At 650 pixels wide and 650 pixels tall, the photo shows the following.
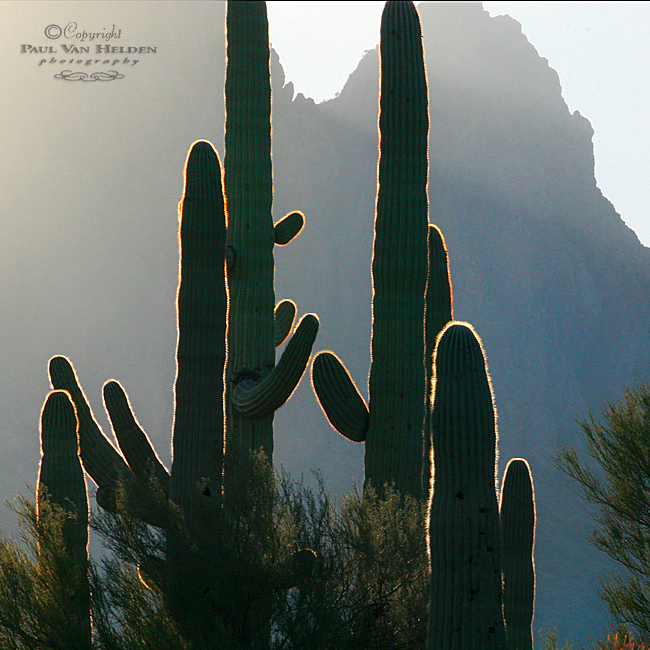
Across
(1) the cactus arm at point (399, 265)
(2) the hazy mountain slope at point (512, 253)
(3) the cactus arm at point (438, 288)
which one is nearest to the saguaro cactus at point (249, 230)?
(1) the cactus arm at point (399, 265)

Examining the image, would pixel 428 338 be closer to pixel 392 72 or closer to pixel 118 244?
pixel 392 72

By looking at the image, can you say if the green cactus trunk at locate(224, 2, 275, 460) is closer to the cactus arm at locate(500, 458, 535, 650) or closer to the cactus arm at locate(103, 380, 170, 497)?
the cactus arm at locate(103, 380, 170, 497)

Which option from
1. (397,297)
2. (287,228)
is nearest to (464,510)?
(397,297)

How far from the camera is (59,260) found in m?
52.9

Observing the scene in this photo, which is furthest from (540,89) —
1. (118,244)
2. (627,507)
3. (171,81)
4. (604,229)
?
(627,507)

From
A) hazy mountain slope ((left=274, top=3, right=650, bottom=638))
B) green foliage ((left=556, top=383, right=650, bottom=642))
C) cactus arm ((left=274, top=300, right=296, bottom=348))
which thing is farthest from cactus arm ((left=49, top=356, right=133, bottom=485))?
hazy mountain slope ((left=274, top=3, right=650, bottom=638))

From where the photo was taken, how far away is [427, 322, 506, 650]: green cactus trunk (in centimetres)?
450

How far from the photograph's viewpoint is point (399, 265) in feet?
23.8

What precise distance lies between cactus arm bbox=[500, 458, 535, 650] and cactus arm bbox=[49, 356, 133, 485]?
3.63m

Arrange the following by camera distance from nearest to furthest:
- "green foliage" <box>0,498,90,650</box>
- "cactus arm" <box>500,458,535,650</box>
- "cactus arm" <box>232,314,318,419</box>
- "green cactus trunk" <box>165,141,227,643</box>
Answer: "green foliage" <box>0,498,90,650</box> → "green cactus trunk" <box>165,141,227,643</box> → "cactus arm" <box>232,314,318,419</box> → "cactus arm" <box>500,458,535,650</box>

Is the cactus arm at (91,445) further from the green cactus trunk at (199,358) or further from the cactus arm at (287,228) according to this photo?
the cactus arm at (287,228)

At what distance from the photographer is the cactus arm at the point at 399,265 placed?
706 centimetres

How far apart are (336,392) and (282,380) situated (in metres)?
0.49

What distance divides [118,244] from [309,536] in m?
51.4
